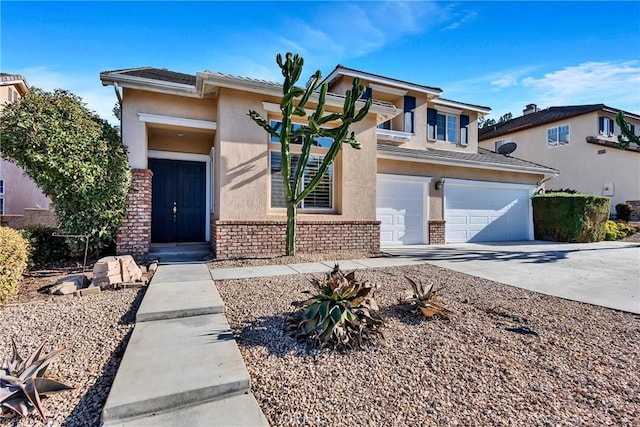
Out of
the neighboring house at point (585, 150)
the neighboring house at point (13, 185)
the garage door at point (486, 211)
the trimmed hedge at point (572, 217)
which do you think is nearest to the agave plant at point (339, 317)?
the garage door at point (486, 211)

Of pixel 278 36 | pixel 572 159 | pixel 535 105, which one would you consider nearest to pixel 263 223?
pixel 278 36

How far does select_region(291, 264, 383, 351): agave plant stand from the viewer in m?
2.97

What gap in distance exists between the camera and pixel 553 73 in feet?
41.0

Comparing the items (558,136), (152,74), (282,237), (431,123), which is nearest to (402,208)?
(282,237)

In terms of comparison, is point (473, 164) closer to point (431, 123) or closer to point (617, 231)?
point (431, 123)

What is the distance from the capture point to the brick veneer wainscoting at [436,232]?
11219mm

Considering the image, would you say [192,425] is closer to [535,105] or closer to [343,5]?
[343,5]

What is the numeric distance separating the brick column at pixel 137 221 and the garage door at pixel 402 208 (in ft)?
22.6

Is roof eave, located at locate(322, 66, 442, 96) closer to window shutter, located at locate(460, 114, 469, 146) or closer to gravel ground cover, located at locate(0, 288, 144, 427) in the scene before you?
window shutter, located at locate(460, 114, 469, 146)

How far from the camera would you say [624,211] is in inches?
668

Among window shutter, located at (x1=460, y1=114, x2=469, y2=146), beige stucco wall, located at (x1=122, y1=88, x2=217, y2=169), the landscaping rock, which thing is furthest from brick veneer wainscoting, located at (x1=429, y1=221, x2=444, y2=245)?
the landscaping rock

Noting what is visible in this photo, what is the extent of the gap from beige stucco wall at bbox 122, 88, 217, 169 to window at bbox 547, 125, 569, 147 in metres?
22.8

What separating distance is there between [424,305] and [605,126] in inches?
941

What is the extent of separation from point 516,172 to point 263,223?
11.2 meters
